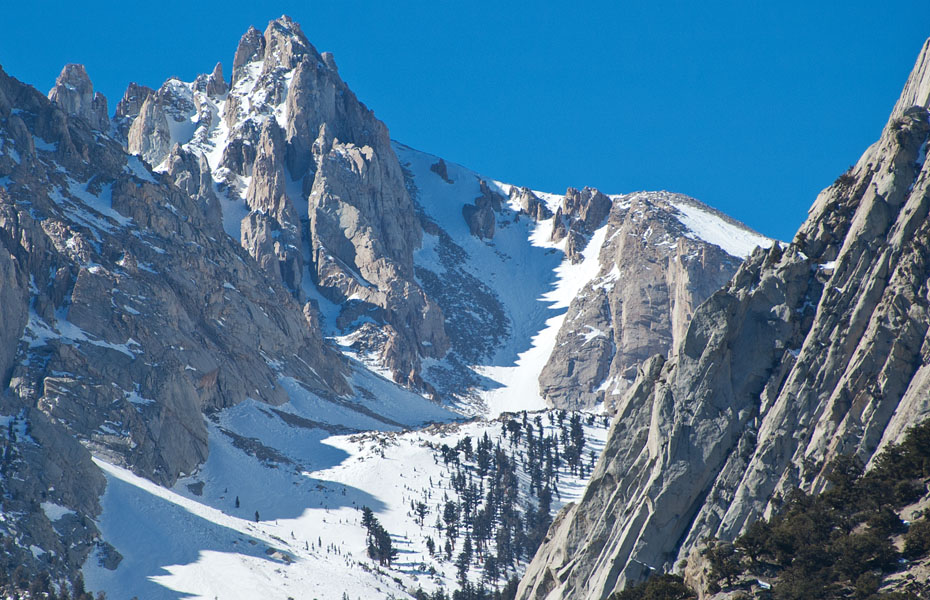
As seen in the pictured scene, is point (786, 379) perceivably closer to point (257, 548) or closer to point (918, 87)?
point (918, 87)

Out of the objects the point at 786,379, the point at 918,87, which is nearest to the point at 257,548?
the point at 786,379

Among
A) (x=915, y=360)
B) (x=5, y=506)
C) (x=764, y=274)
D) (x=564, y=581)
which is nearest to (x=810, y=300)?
(x=764, y=274)

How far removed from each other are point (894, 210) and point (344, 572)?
98939mm

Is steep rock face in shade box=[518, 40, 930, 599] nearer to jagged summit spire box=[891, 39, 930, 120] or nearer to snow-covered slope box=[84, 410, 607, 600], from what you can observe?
jagged summit spire box=[891, 39, 930, 120]

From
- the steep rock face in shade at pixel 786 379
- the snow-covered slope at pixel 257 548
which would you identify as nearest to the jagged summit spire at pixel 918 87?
the steep rock face in shade at pixel 786 379

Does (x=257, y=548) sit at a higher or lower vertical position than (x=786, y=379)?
lower

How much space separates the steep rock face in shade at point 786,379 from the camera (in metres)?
76.4

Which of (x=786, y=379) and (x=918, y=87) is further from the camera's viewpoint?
(x=918, y=87)

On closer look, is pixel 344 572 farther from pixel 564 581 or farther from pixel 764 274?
pixel 764 274

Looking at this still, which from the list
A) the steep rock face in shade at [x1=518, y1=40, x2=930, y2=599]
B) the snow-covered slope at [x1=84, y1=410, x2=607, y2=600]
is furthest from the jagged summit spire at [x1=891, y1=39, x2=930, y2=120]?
the snow-covered slope at [x1=84, y1=410, x2=607, y2=600]

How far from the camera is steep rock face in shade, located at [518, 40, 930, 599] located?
76.4 metres

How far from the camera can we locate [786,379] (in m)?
82.6

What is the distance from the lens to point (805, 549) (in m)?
60.0

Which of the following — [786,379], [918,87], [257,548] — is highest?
[918,87]
